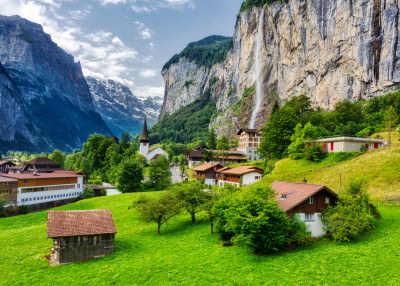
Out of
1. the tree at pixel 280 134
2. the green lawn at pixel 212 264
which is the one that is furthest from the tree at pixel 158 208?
the tree at pixel 280 134

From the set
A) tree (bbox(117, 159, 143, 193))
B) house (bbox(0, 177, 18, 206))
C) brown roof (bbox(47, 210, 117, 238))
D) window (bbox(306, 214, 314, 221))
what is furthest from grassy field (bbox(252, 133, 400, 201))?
house (bbox(0, 177, 18, 206))

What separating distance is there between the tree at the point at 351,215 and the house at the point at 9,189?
56.5 metres

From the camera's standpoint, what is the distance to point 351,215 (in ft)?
81.1

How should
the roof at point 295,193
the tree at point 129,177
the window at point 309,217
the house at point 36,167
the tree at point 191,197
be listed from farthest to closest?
1. the house at point 36,167
2. the tree at point 129,177
3. the tree at point 191,197
4. the window at point 309,217
5. the roof at point 295,193

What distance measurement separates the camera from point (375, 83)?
95.1 meters

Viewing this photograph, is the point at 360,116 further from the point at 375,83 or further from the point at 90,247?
the point at 90,247

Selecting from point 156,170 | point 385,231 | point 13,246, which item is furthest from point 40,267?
point 156,170

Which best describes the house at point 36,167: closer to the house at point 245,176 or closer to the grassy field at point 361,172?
the house at point 245,176

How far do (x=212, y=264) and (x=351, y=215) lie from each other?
13.9 metres

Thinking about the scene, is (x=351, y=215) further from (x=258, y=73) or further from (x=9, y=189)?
(x=258, y=73)

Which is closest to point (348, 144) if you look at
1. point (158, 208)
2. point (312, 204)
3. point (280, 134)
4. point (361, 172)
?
point (361, 172)

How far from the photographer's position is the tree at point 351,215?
24.1m

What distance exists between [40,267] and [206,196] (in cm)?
1967

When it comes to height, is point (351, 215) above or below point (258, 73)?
Answer: below
